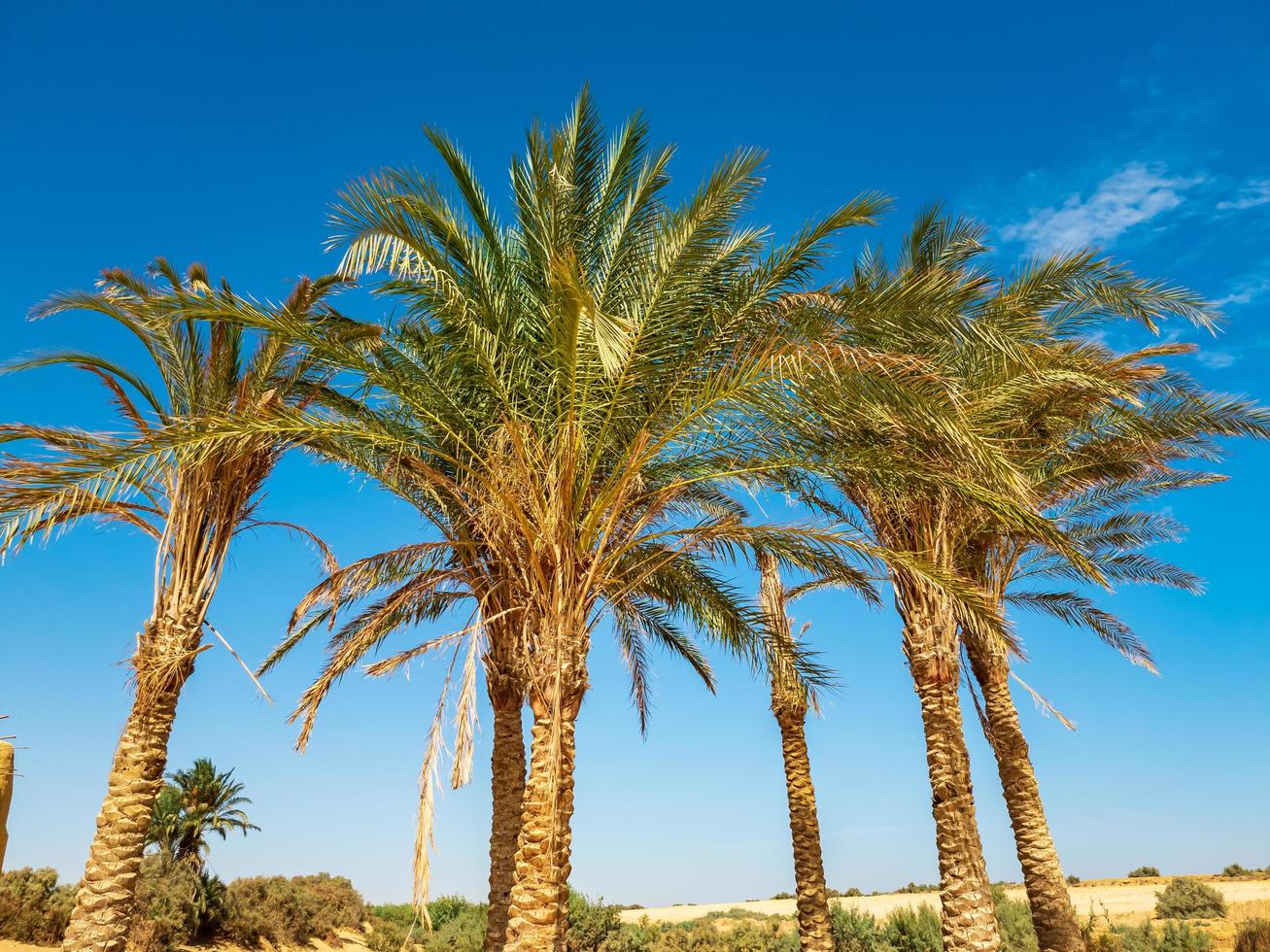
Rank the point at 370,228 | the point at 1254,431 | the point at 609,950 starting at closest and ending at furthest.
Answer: the point at 370,228 → the point at 1254,431 → the point at 609,950

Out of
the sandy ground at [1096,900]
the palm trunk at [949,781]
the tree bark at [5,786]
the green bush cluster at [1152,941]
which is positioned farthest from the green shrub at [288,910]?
the green bush cluster at [1152,941]

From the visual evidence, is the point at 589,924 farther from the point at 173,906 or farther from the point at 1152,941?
the point at 1152,941

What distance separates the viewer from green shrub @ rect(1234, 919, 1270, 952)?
1446 cm

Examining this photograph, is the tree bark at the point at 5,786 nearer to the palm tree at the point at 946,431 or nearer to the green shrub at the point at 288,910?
the palm tree at the point at 946,431

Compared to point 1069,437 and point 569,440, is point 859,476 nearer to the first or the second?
point 569,440

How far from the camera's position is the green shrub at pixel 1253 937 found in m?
14.5

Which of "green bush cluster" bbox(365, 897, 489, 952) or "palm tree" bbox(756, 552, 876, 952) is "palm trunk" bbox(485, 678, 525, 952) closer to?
"palm tree" bbox(756, 552, 876, 952)

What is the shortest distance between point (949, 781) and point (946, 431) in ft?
17.8

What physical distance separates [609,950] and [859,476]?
49.2ft

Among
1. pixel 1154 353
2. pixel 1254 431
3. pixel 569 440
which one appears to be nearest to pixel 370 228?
pixel 569 440

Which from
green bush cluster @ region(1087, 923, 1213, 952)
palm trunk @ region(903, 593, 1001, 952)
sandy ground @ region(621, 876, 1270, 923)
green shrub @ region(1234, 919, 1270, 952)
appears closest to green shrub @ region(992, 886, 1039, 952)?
green bush cluster @ region(1087, 923, 1213, 952)

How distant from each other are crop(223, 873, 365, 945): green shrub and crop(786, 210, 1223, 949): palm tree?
1405cm

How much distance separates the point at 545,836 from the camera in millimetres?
8391

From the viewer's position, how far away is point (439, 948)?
20.1 meters
